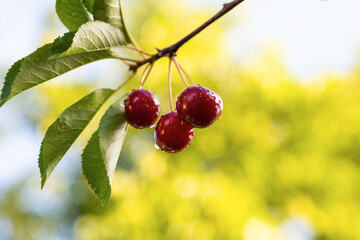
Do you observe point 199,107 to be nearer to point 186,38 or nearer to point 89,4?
point 186,38

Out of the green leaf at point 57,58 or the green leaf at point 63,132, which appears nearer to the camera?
the green leaf at point 57,58

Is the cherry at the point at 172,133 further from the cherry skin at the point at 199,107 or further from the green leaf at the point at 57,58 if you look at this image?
the green leaf at the point at 57,58

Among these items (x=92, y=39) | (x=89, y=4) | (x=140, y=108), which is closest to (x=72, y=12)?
(x=89, y=4)

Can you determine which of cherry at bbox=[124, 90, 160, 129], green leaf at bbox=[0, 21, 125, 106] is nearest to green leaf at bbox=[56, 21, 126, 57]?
green leaf at bbox=[0, 21, 125, 106]

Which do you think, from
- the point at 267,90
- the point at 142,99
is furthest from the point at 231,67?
the point at 142,99

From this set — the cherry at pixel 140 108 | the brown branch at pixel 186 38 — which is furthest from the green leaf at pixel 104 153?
the brown branch at pixel 186 38
